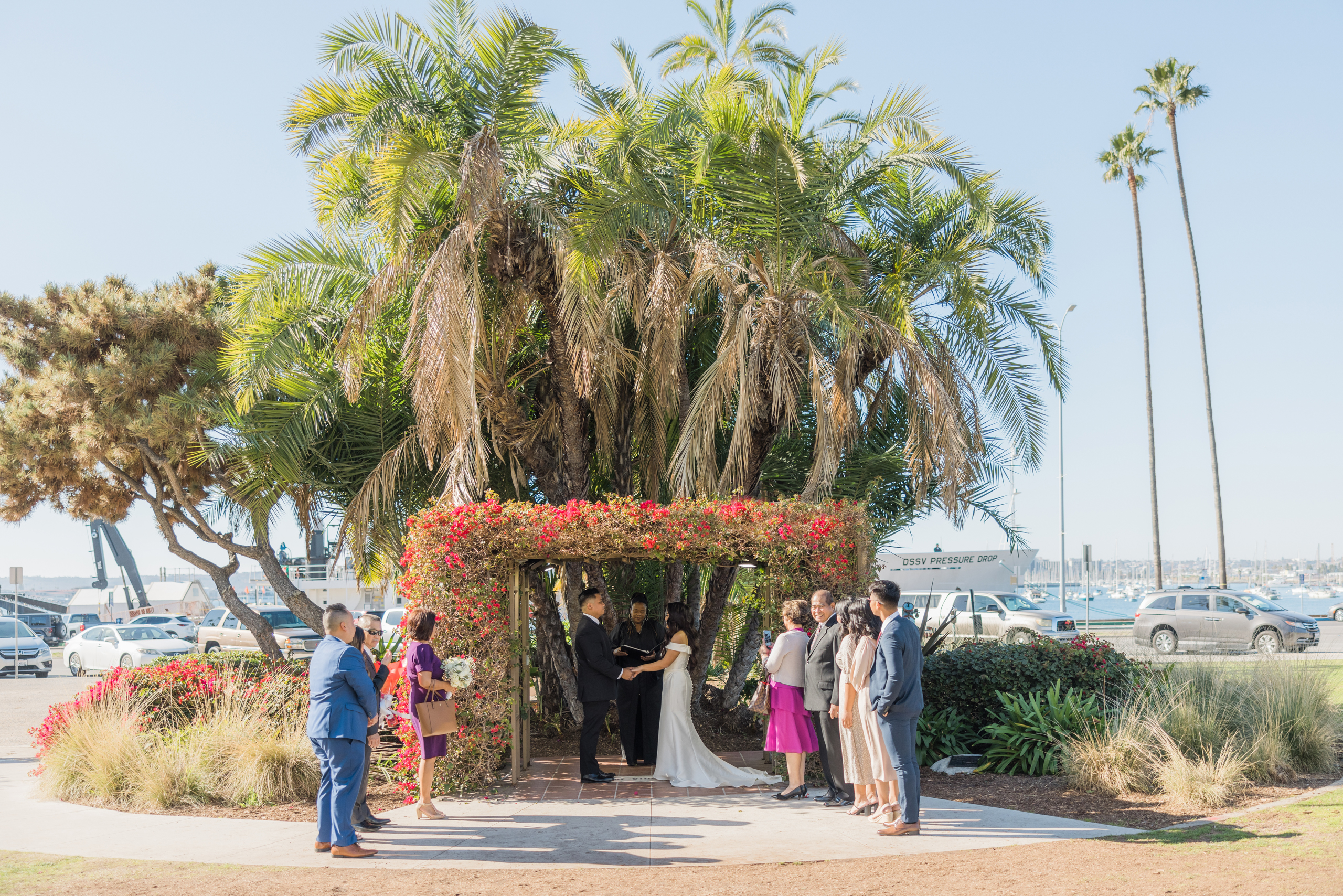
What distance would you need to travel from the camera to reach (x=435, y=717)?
325 inches

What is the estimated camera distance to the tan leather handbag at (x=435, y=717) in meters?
8.20

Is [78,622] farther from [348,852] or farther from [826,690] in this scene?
[826,690]

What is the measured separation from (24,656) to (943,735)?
25.4 m

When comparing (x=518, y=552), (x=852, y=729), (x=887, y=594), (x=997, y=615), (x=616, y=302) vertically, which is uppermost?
(x=616, y=302)

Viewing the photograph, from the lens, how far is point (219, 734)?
30.9 ft

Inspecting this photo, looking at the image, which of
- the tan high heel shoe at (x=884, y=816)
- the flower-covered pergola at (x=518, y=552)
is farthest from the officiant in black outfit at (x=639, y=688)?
the tan high heel shoe at (x=884, y=816)

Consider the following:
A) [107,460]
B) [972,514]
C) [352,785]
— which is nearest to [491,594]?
[352,785]

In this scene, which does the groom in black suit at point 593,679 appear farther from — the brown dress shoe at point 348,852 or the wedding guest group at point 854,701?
the brown dress shoe at point 348,852

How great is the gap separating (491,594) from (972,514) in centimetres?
764

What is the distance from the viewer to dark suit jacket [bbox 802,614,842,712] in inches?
338

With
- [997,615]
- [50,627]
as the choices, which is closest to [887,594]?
[997,615]

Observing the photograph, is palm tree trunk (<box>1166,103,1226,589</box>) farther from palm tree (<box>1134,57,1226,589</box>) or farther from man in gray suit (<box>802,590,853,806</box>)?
man in gray suit (<box>802,590,853,806</box>)

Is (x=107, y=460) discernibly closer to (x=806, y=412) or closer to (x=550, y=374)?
(x=550, y=374)

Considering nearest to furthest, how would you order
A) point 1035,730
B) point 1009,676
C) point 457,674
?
1. point 457,674
2. point 1035,730
3. point 1009,676
